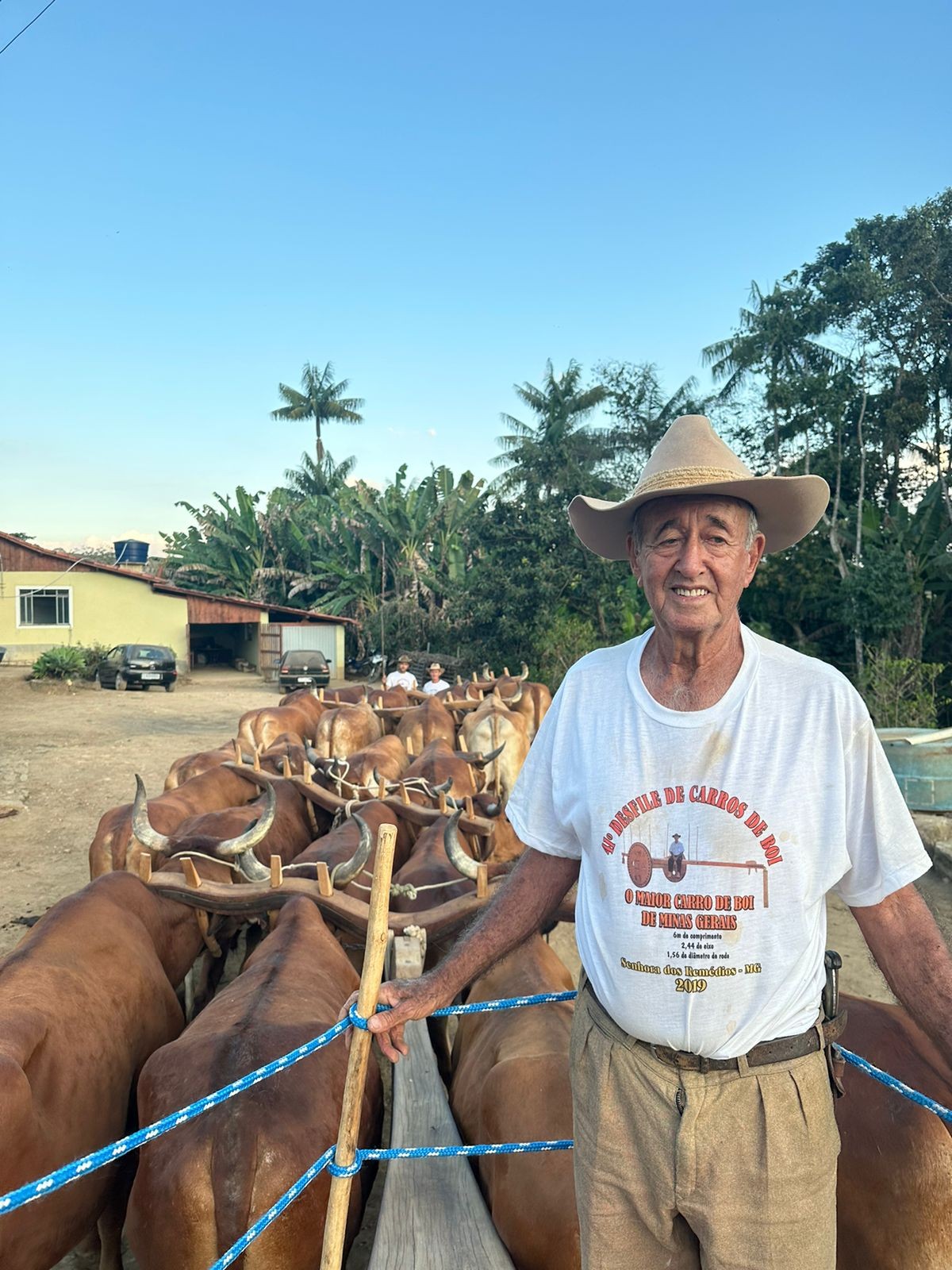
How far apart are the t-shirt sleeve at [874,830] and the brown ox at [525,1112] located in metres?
1.33

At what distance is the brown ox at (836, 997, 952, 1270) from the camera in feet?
7.86

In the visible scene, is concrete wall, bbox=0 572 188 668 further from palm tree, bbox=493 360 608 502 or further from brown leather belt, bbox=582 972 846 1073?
brown leather belt, bbox=582 972 846 1073

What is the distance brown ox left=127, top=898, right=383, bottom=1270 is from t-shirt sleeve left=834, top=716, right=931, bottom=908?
1.79m

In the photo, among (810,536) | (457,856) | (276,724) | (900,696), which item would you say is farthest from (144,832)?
(810,536)

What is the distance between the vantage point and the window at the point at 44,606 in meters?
30.3

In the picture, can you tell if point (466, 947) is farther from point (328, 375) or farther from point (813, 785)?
point (328, 375)

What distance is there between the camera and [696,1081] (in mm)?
1772

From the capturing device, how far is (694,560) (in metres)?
1.95

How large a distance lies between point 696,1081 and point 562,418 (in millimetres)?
29297

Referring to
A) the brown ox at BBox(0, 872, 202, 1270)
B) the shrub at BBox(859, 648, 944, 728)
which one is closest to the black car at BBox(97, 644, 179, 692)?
the shrub at BBox(859, 648, 944, 728)

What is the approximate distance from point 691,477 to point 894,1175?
1.97 meters

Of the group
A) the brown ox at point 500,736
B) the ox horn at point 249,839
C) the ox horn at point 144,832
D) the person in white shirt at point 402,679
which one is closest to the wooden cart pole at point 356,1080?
the ox horn at point 249,839

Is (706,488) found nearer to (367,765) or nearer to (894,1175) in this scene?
(894,1175)

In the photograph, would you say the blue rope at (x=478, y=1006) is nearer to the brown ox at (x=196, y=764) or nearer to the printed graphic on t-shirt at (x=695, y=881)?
the printed graphic on t-shirt at (x=695, y=881)
